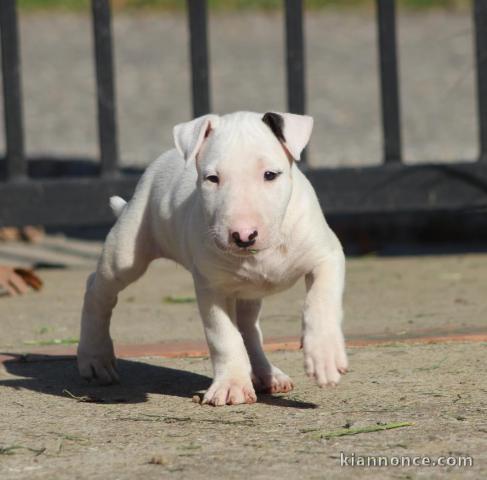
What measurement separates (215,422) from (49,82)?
495 inches

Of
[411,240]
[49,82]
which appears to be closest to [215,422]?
[411,240]

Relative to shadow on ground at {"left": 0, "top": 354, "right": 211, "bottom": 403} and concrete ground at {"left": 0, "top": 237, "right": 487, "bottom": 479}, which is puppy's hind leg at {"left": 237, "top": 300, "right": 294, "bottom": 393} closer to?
concrete ground at {"left": 0, "top": 237, "right": 487, "bottom": 479}

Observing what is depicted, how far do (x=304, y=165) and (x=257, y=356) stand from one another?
115 inches

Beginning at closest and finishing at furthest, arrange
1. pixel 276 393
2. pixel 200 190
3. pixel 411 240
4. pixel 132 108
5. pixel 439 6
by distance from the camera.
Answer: pixel 200 190 < pixel 276 393 < pixel 411 240 < pixel 132 108 < pixel 439 6

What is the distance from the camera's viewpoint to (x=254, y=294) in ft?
13.7

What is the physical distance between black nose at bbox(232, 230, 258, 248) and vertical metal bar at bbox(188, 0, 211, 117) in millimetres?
3386

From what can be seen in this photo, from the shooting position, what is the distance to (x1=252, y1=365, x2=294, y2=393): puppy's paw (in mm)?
4297

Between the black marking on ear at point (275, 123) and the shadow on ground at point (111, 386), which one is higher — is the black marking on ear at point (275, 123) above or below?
above

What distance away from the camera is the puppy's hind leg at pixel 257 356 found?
4.31 meters

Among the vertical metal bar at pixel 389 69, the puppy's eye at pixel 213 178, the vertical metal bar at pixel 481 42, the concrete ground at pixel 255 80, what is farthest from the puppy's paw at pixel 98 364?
the concrete ground at pixel 255 80

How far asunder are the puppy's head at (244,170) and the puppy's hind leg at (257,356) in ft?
1.97

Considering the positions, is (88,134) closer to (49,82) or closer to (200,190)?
(49,82)

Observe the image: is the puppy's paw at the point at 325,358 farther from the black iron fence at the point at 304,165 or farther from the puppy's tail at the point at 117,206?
the black iron fence at the point at 304,165

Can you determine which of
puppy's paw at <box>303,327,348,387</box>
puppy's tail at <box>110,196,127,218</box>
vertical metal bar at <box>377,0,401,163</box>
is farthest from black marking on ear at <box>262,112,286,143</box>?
vertical metal bar at <box>377,0,401,163</box>
